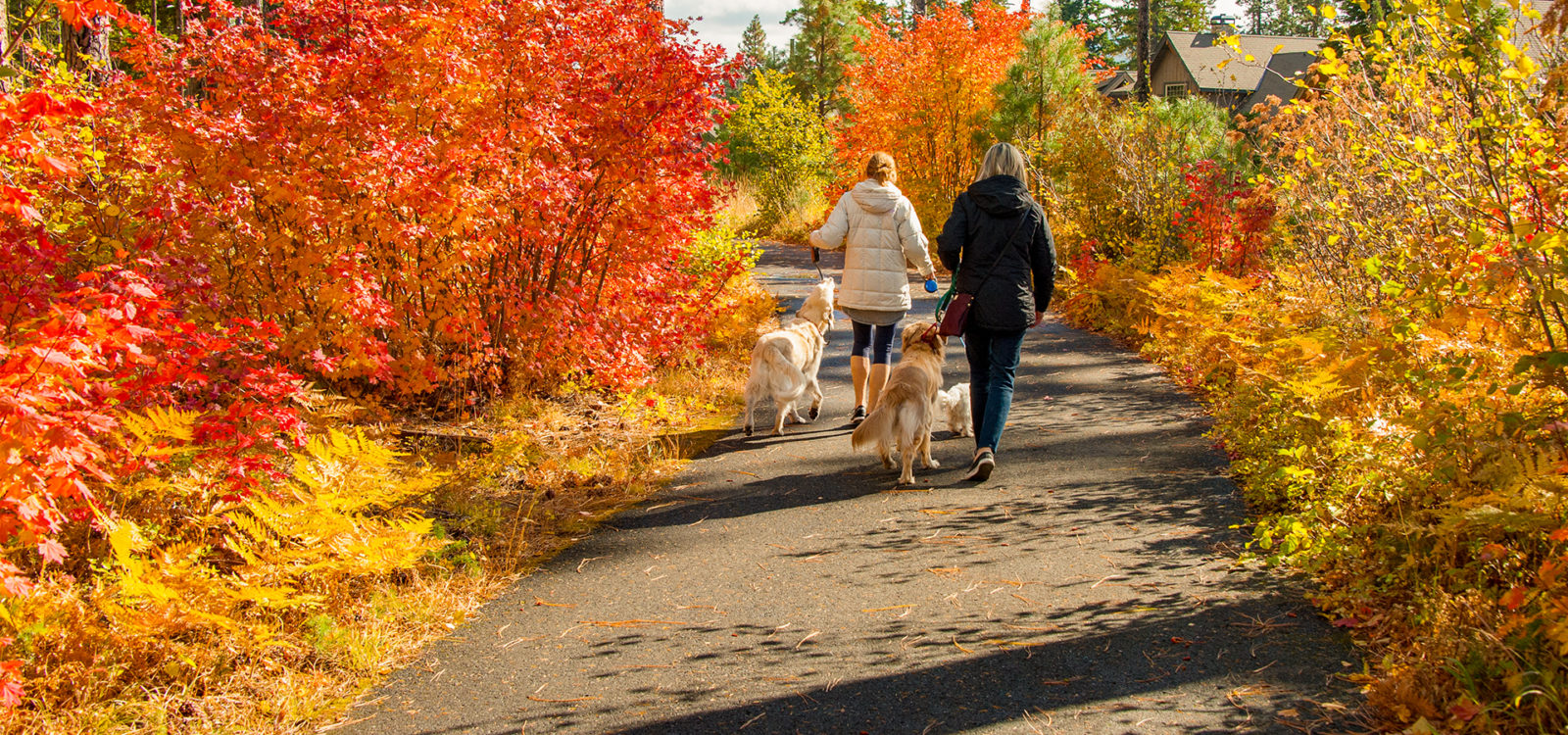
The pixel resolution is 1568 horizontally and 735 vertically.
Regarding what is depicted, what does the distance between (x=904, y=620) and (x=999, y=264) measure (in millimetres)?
2499

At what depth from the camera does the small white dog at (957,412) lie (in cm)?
693

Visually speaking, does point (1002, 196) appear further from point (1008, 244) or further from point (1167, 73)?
point (1167, 73)

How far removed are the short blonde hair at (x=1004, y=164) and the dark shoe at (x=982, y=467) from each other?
164 cm

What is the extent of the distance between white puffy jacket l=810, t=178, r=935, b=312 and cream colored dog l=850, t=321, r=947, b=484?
73 centimetres

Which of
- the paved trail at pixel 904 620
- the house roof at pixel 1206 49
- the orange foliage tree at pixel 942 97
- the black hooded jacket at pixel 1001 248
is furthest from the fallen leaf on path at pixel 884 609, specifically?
the house roof at pixel 1206 49

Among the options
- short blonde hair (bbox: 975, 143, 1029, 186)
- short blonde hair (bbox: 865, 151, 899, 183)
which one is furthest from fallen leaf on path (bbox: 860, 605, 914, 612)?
short blonde hair (bbox: 865, 151, 899, 183)

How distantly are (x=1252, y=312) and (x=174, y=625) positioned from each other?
733 cm

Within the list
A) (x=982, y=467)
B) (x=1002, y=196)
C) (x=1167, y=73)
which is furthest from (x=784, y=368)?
(x=1167, y=73)

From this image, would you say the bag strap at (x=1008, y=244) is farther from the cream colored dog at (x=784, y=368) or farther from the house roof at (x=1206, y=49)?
the house roof at (x=1206, y=49)

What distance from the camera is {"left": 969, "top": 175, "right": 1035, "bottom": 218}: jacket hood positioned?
5.57 metres

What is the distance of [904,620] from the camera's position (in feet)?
12.9

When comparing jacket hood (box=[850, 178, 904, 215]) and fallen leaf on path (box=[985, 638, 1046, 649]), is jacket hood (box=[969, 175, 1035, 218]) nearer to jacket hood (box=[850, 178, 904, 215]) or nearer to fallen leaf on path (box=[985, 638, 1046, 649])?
jacket hood (box=[850, 178, 904, 215])

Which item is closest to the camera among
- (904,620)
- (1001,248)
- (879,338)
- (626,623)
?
(904,620)

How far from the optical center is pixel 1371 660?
11.1ft
